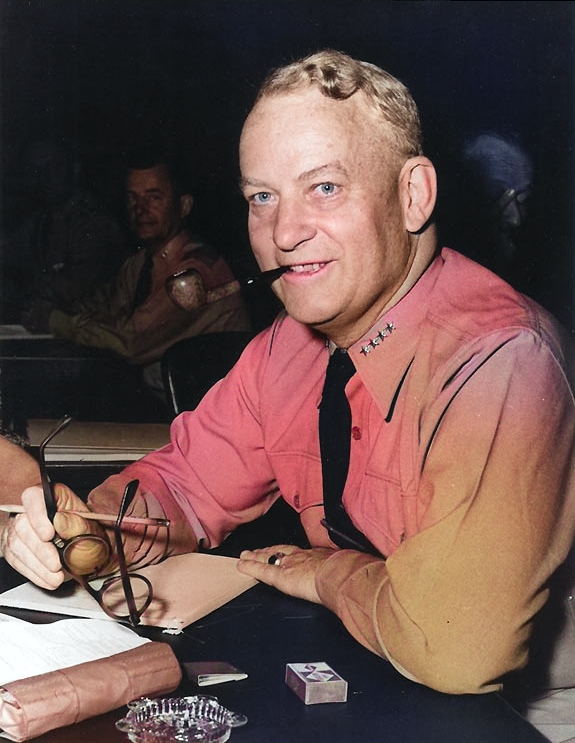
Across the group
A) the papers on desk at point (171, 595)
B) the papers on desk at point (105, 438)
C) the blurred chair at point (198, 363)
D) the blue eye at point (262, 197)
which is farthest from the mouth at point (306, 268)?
the papers on desk at point (171, 595)

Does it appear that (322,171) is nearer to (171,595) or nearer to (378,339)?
(378,339)

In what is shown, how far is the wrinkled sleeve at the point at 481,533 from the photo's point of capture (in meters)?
1.61

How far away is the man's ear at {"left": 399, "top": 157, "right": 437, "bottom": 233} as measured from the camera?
1737 millimetres

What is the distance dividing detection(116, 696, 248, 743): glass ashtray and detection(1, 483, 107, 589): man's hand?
44 cm

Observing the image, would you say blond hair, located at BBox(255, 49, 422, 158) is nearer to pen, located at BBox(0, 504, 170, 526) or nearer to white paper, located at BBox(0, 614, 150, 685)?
pen, located at BBox(0, 504, 170, 526)

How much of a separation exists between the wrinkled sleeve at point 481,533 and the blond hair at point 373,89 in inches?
16.0

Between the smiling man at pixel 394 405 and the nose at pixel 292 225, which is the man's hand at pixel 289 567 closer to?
the smiling man at pixel 394 405

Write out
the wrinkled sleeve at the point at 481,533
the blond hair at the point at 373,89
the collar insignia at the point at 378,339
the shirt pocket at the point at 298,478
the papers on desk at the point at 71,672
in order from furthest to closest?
the shirt pocket at the point at 298,478, the collar insignia at the point at 378,339, the blond hair at the point at 373,89, the wrinkled sleeve at the point at 481,533, the papers on desk at the point at 71,672

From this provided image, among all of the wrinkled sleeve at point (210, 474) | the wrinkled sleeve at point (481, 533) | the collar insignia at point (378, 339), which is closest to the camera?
the wrinkled sleeve at point (481, 533)

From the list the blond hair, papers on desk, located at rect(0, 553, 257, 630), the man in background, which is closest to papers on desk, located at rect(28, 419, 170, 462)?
the man in background

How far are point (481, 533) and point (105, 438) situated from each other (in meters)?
0.87

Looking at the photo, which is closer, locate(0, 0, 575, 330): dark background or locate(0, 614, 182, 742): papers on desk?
locate(0, 614, 182, 742): papers on desk

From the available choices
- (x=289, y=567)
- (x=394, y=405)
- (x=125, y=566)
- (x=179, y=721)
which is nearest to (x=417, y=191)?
(x=394, y=405)

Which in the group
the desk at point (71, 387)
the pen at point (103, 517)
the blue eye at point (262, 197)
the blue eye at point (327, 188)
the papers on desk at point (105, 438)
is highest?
the blue eye at point (327, 188)
